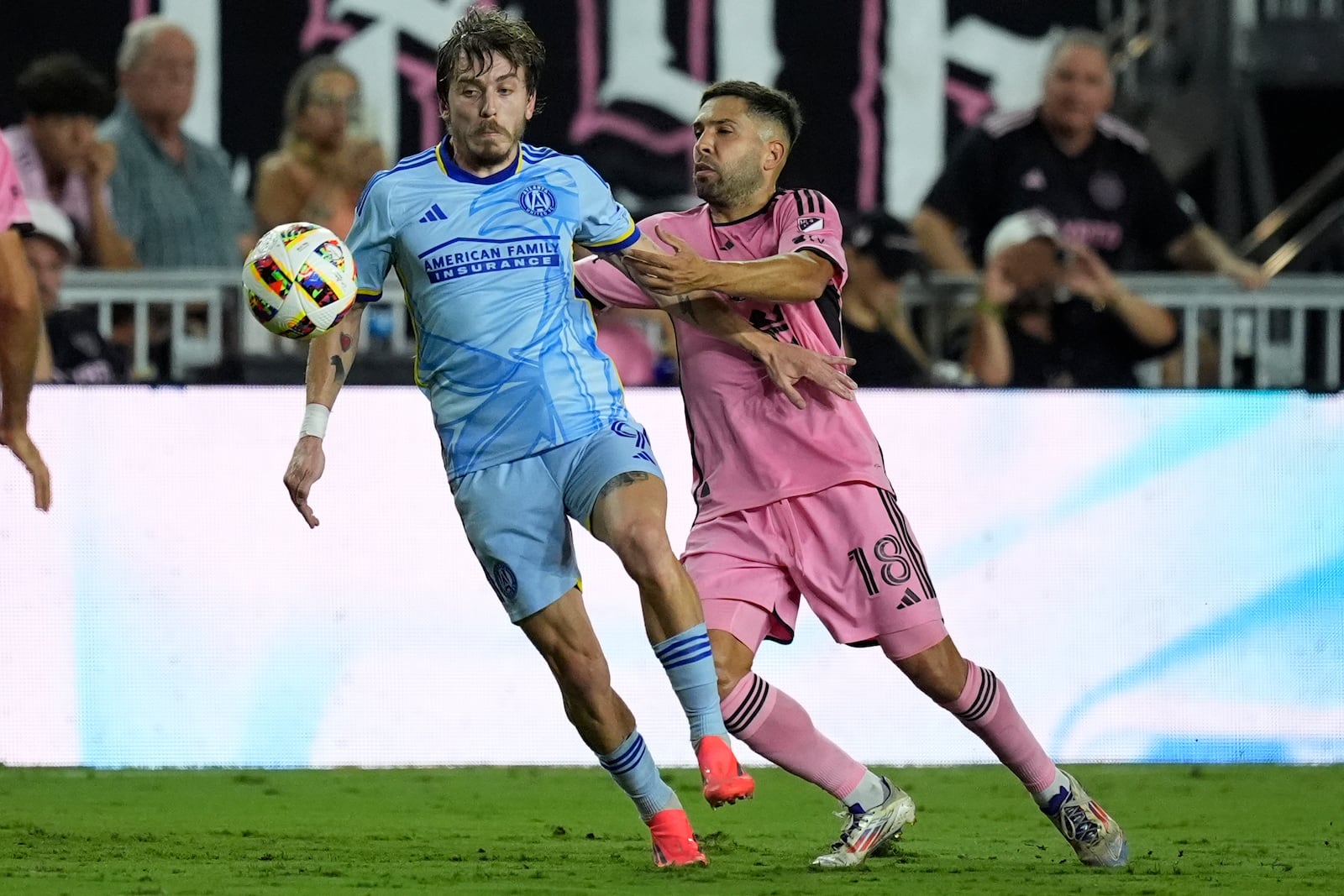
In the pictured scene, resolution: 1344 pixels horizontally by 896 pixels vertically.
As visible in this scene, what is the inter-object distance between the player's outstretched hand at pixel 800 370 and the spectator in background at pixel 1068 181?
438 cm

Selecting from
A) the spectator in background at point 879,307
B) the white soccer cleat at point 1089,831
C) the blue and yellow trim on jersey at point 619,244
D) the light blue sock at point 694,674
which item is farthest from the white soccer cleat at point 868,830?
the spectator in background at point 879,307

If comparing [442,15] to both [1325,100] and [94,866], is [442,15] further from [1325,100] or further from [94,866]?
[94,866]

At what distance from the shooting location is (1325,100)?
14.9 metres

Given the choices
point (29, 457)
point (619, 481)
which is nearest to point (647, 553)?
point (619, 481)

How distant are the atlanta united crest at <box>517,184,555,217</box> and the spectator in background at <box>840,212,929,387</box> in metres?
3.24

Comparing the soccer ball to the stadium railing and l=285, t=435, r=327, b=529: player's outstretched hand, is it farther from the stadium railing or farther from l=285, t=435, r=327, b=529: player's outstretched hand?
the stadium railing

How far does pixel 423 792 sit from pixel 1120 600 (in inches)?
114

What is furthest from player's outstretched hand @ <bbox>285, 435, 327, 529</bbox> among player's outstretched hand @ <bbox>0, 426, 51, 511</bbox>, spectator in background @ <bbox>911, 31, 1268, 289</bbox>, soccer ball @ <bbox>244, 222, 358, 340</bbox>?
spectator in background @ <bbox>911, 31, 1268, 289</bbox>

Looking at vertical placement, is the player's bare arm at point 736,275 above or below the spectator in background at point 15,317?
above

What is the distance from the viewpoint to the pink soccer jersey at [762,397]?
6031 millimetres

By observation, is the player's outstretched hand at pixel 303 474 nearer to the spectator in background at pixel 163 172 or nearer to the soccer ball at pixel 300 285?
the soccer ball at pixel 300 285

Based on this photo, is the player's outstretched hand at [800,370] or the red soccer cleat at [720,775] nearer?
the red soccer cleat at [720,775]

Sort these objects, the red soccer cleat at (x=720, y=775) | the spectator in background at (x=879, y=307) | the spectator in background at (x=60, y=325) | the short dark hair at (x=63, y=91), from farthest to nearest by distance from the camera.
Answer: the short dark hair at (x=63, y=91) < the spectator in background at (x=879, y=307) < the spectator in background at (x=60, y=325) < the red soccer cleat at (x=720, y=775)

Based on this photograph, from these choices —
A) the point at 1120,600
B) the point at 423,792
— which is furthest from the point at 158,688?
the point at 1120,600
